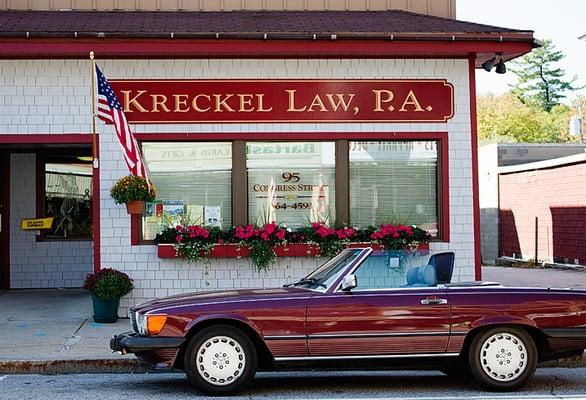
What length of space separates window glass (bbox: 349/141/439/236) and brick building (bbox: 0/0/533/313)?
18 millimetres

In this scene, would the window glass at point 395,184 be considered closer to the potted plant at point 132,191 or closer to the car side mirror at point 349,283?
the potted plant at point 132,191

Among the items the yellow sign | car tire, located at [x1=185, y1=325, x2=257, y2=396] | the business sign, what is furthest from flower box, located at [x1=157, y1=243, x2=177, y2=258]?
car tire, located at [x1=185, y1=325, x2=257, y2=396]

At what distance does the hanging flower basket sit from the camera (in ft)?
41.3

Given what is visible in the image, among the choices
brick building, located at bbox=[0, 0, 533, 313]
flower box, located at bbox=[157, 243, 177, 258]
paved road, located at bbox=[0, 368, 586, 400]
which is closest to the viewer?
paved road, located at bbox=[0, 368, 586, 400]

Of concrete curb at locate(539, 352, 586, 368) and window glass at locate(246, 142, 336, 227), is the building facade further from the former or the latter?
concrete curb at locate(539, 352, 586, 368)

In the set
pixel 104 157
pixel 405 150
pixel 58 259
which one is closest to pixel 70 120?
pixel 104 157

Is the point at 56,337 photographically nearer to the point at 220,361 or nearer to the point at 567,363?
the point at 220,361

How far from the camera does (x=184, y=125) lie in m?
13.2

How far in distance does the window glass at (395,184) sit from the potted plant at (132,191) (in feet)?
10.1

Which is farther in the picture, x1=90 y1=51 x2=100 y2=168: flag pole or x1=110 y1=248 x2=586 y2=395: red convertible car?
x1=90 y1=51 x2=100 y2=168: flag pole

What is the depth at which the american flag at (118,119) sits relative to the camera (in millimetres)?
12211

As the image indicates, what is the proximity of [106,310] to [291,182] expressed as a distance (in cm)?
329

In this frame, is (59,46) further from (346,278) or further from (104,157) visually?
(346,278)

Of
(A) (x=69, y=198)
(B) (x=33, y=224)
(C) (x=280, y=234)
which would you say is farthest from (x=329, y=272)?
(A) (x=69, y=198)
